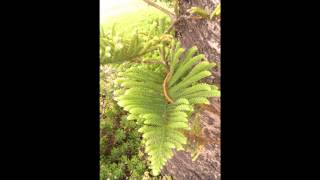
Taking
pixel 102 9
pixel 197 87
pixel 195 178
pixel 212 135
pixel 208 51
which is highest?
pixel 102 9

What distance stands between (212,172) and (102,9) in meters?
0.60

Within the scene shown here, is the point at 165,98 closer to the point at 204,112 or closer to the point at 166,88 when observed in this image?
the point at 166,88

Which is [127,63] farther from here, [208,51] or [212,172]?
[212,172]

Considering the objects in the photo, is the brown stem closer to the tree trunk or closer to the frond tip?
the frond tip

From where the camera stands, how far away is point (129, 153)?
1.28 meters

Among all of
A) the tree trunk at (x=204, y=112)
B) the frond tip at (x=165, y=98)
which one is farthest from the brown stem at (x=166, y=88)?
the tree trunk at (x=204, y=112)

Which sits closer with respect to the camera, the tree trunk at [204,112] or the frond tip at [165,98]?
the frond tip at [165,98]

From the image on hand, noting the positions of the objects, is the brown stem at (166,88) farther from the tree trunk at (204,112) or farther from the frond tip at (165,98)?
the tree trunk at (204,112)

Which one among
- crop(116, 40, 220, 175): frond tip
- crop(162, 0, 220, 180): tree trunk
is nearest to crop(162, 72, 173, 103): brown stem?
crop(116, 40, 220, 175): frond tip

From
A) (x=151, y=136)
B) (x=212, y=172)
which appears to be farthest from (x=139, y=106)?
(x=212, y=172)

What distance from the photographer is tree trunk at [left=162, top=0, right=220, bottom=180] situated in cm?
116

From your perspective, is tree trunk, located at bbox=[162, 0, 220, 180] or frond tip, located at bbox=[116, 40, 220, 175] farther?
tree trunk, located at bbox=[162, 0, 220, 180]

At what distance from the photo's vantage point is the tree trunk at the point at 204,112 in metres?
1.16

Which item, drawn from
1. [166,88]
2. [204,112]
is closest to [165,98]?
[166,88]
